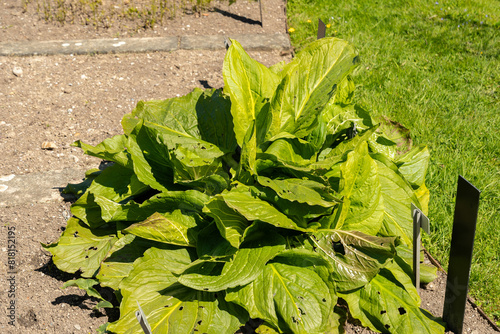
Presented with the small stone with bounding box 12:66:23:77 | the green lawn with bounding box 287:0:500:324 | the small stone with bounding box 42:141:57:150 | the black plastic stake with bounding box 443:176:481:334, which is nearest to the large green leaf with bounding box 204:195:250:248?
the black plastic stake with bounding box 443:176:481:334

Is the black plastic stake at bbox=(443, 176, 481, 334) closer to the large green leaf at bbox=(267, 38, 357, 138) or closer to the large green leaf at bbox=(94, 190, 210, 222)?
the large green leaf at bbox=(267, 38, 357, 138)

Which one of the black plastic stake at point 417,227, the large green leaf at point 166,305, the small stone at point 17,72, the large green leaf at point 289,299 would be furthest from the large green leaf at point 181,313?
the small stone at point 17,72

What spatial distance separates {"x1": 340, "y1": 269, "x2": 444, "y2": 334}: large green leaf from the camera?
6.82ft

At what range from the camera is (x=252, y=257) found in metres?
2.07

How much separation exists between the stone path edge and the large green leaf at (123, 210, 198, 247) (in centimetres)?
292

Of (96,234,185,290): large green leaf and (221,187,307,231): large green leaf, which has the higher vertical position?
(221,187,307,231): large green leaf

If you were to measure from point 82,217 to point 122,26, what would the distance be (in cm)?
332

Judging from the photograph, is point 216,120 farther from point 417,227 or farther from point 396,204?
point 417,227

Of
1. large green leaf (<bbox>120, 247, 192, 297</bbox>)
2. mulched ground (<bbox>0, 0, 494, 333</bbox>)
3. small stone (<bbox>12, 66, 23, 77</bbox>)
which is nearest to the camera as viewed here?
large green leaf (<bbox>120, 247, 192, 297</bbox>)

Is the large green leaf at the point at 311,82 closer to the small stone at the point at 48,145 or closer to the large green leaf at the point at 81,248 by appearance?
the large green leaf at the point at 81,248

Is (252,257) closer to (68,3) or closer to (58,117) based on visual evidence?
(58,117)

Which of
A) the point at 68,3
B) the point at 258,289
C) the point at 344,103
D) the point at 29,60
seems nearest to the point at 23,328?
the point at 258,289

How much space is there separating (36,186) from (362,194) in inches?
86.6

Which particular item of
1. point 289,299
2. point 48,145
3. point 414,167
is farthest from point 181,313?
point 48,145
